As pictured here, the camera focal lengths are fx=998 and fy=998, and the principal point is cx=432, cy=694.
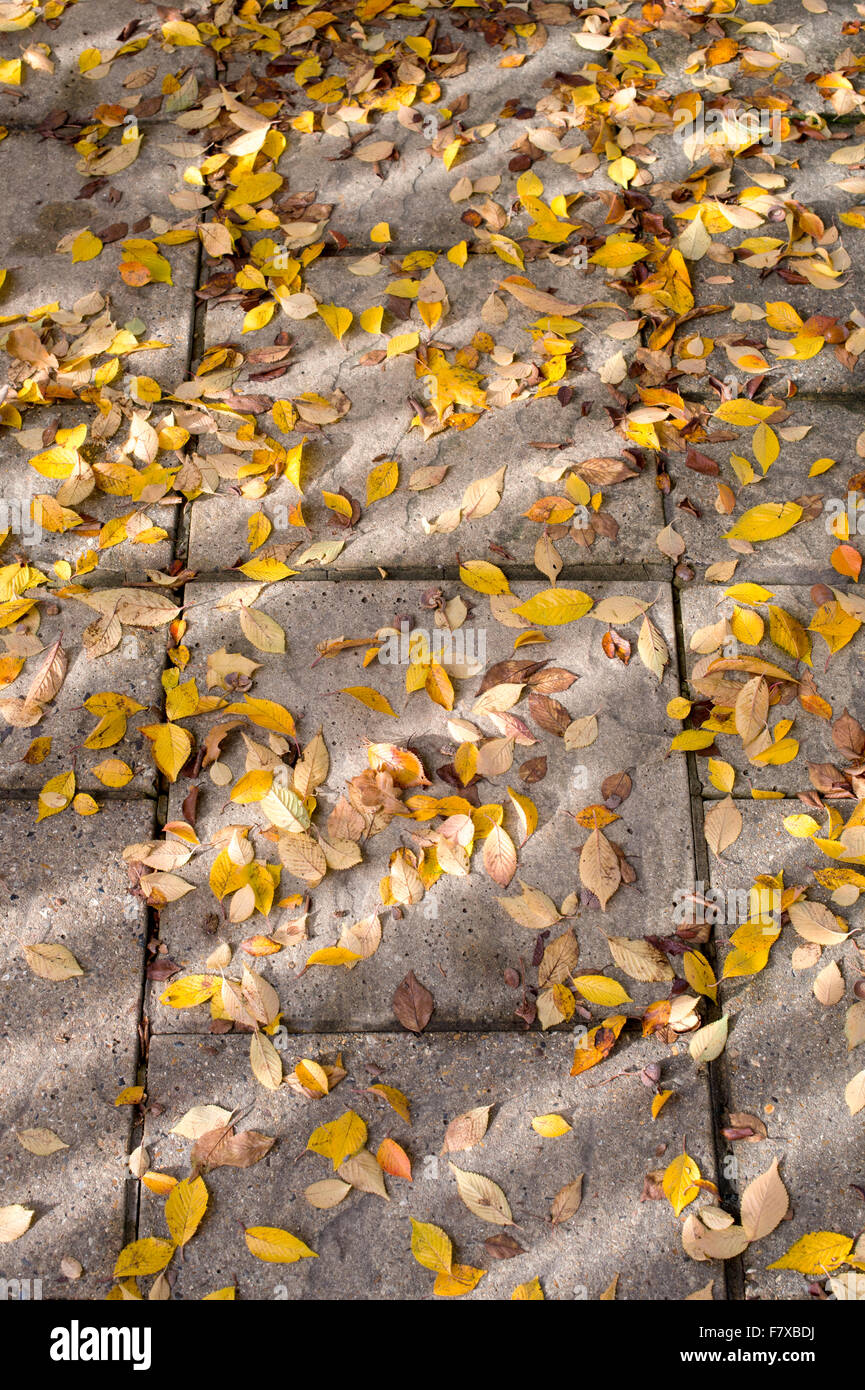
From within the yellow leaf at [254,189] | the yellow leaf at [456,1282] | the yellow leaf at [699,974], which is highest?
the yellow leaf at [254,189]

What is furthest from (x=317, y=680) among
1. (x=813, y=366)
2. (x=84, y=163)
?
(x=84, y=163)

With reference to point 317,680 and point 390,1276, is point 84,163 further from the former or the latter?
point 390,1276

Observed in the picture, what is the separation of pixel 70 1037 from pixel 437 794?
1.00 metres

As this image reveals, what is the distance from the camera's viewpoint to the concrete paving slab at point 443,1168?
2.06 meters

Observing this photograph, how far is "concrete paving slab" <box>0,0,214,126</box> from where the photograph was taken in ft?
11.5

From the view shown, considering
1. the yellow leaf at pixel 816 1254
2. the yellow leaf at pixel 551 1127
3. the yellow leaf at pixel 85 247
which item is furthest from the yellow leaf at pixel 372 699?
the yellow leaf at pixel 85 247

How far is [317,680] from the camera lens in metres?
2.56

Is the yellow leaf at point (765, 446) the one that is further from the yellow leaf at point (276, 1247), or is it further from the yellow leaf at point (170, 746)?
the yellow leaf at point (276, 1247)

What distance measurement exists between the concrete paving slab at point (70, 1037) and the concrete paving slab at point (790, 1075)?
134 centimetres

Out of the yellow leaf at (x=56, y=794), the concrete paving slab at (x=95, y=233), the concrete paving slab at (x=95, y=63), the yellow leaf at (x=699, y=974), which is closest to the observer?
the yellow leaf at (x=699, y=974)

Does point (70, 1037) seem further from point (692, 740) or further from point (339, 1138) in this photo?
point (692, 740)

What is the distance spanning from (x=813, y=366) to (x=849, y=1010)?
1.86m

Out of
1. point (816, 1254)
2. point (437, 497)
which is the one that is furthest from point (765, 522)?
point (816, 1254)
